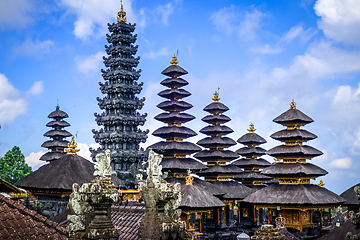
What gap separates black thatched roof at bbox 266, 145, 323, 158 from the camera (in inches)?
1225

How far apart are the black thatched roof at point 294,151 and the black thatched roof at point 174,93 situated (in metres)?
9.61

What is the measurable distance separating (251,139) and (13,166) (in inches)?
1262

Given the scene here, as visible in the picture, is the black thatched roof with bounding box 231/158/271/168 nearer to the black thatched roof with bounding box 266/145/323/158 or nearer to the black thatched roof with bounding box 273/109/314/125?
the black thatched roof with bounding box 266/145/323/158

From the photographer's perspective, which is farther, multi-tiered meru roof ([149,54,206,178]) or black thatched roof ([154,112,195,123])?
black thatched roof ([154,112,195,123])

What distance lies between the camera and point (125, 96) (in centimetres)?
3619

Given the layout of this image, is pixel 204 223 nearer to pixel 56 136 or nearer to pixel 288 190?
pixel 288 190

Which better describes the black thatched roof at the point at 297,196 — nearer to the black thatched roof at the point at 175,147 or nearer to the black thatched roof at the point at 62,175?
the black thatched roof at the point at 175,147

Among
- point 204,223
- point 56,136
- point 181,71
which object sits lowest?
point 204,223

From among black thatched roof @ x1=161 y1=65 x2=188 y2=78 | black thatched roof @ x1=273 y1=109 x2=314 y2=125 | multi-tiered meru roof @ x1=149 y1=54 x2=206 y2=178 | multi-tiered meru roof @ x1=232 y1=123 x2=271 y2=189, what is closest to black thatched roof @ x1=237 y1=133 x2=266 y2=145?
multi-tiered meru roof @ x1=232 y1=123 x2=271 y2=189

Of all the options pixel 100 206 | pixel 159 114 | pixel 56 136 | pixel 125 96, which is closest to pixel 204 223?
pixel 159 114

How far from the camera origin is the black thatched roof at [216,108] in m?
41.4

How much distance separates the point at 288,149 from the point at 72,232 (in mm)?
24085

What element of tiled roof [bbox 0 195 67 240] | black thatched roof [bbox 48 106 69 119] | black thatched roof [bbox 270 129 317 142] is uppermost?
black thatched roof [bbox 48 106 69 119]

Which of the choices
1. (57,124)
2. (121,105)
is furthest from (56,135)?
(121,105)
